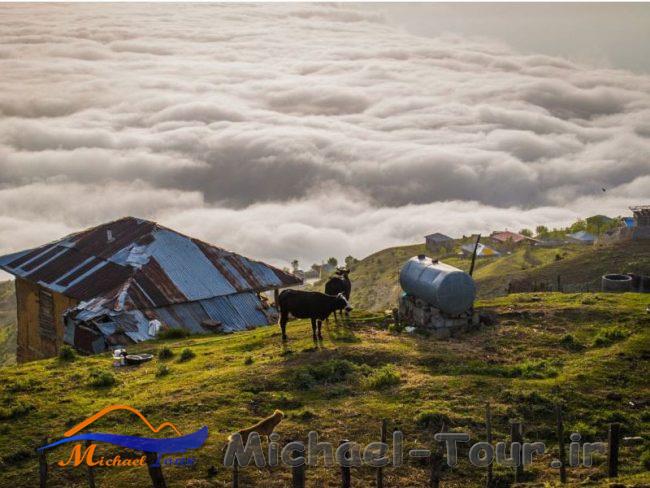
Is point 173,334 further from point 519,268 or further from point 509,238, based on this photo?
point 509,238

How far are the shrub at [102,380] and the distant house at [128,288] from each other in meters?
10.2

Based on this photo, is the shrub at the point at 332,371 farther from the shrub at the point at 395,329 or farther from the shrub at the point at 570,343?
the shrub at the point at 570,343

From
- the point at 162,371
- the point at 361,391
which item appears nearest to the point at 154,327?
the point at 162,371

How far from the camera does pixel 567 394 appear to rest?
70.5ft

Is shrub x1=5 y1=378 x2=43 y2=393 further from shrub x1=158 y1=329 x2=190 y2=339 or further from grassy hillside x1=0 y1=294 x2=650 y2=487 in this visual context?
shrub x1=158 y1=329 x2=190 y2=339

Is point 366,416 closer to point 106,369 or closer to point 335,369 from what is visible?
point 335,369

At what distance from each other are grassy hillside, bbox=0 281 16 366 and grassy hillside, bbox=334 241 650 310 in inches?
2051

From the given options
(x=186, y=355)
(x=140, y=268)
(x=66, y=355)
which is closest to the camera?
(x=186, y=355)

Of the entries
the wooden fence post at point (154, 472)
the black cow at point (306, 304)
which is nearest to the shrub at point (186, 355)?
the black cow at point (306, 304)

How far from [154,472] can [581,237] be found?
426ft

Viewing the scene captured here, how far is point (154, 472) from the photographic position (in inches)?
609

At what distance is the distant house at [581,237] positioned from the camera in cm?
13038

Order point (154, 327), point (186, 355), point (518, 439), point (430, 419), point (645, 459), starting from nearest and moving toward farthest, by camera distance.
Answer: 1. point (518, 439)
2. point (645, 459)
3. point (430, 419)
4. point (186, 355)
5. point (154, 327)

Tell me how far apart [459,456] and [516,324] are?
13903 mm
